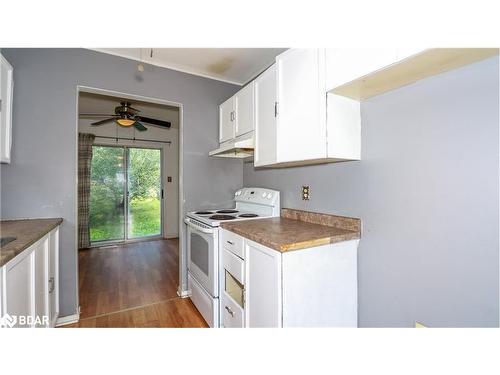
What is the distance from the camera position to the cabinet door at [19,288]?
3.15 ft

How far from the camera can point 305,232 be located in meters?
1.39

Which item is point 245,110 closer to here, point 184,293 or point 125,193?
point 184,293

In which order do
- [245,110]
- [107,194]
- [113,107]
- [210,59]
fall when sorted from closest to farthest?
[245,110]
[210,59]
[113,107]
[107,194]

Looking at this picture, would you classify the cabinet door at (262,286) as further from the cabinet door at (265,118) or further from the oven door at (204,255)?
the cabinet door at (265,118)

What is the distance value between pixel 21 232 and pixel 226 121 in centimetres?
185

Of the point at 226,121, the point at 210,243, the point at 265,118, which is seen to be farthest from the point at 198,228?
the point at 226,121

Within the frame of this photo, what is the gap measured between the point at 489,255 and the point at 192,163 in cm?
229

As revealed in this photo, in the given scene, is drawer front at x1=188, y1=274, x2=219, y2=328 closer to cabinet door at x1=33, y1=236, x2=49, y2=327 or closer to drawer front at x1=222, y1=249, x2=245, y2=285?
drawer front at x1=222, y1=249, x2=245, y2=285

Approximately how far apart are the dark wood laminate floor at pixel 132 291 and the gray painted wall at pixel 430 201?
4.94 feet

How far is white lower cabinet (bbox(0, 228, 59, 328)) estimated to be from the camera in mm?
969

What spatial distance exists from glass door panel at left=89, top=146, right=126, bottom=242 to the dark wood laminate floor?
49 centimetres
